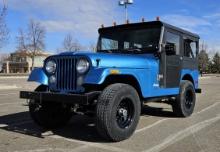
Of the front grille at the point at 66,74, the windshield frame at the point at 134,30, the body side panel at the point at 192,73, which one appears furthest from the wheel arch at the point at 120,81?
the body side panel at the point at 192,73

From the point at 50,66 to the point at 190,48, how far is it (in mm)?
4605

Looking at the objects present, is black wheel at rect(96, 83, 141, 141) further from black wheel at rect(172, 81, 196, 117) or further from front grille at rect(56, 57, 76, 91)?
black wheel at rect(172, 81, 196, 117)

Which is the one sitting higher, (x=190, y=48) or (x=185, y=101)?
(x=190, y=48)

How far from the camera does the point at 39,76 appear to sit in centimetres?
777

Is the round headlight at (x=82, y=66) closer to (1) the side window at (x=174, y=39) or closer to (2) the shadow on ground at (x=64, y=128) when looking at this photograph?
(2) the shadow on ground at (x=64, y=128)

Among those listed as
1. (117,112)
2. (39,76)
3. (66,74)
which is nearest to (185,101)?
(117,112)

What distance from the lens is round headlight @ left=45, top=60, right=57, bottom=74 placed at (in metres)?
7.59

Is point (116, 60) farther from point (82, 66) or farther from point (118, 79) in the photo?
point (82, 66)

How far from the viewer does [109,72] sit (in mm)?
6887

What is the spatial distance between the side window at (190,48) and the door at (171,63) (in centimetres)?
49

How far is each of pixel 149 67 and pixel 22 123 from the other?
3151 mm

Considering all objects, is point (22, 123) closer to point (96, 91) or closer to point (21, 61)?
point (96, 91)

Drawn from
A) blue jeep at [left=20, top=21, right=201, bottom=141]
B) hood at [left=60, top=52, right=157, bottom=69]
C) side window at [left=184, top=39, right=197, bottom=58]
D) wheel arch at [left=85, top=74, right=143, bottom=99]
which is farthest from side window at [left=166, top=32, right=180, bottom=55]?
wheel arch at [left=85, top=74, right=143, bottom=99]

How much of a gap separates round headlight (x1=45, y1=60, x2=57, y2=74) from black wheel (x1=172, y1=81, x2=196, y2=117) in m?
3.65
